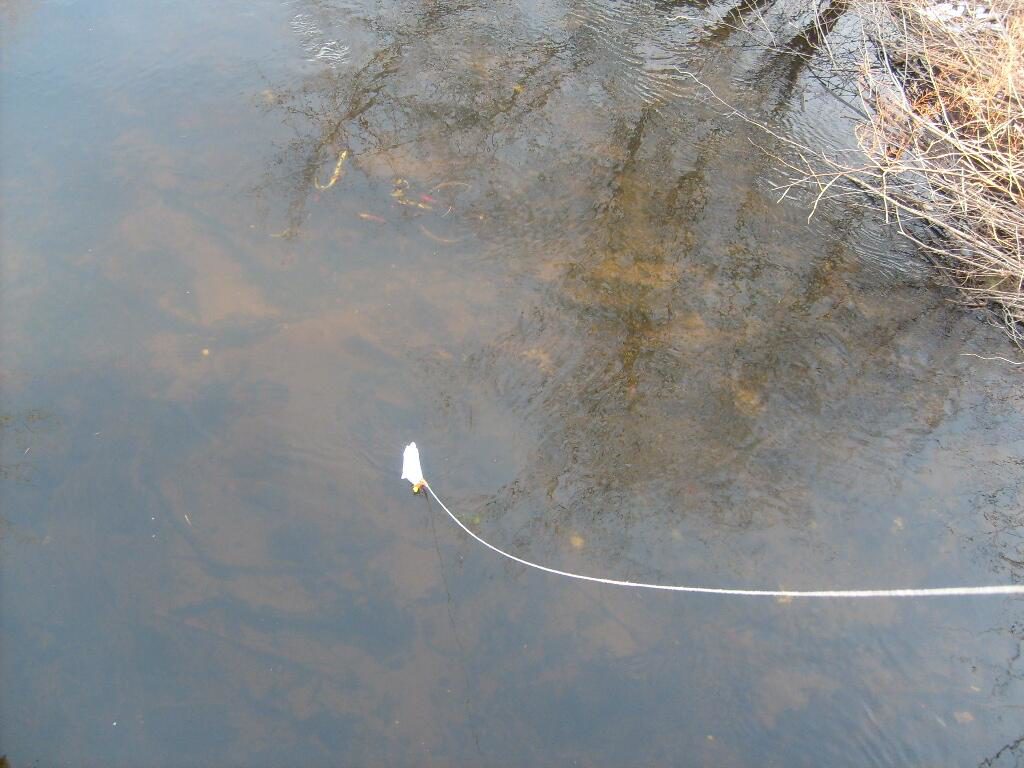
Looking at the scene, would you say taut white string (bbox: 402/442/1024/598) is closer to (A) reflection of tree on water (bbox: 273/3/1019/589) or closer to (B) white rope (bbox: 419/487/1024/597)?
(B) white rope (bbox: 419/487/1024/597)

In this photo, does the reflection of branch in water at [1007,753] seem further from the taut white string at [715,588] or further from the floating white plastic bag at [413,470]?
the floating white plastic bag at [413,470]

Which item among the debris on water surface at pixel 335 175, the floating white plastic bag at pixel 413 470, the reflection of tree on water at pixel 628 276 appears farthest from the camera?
the debris on water surface at pixel 335 175

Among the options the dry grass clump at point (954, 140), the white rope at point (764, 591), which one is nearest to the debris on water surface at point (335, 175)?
the white rope at point (764, 591)

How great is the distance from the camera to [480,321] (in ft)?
23.6

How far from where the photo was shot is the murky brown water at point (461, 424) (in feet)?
17.5

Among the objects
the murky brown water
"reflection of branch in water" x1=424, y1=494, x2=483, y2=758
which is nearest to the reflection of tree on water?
the murky brown water

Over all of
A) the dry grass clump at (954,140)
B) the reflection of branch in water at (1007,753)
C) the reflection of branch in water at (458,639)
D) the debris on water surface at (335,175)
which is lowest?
the reflection of branch in water at (458,639)

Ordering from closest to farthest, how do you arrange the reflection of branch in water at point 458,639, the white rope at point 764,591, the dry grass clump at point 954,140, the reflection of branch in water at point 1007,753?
the reflection of branch in water at point 458,639, the reflection of branch in water at point 1007,753, the white rope at point 764,591, the dry grass clump at point 954,140

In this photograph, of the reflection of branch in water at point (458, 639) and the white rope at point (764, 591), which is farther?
the white rope at point (764, 591)

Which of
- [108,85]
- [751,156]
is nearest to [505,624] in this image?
Answer: [751,156]

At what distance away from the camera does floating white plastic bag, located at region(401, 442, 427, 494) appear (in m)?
6.07

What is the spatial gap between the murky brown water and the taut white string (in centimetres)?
8

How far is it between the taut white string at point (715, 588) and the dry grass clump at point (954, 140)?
9.45 feet

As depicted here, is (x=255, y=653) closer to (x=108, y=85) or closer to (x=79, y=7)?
(x=108, y=85)
